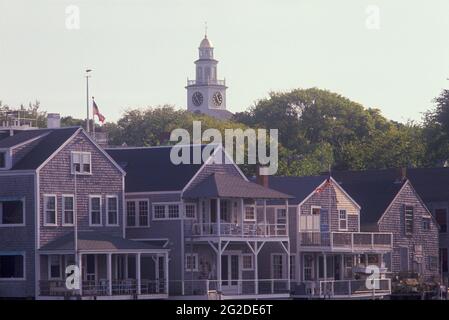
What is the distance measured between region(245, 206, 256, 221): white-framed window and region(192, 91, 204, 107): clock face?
380 ft

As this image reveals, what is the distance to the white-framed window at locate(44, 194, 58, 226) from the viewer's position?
226 feet


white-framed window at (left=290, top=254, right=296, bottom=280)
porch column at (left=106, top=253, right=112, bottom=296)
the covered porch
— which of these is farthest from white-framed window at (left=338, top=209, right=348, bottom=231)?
porch column at (left=106, top=253, right=112, bottom=296)

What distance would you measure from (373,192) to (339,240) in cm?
935

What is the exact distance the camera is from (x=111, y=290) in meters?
67.9

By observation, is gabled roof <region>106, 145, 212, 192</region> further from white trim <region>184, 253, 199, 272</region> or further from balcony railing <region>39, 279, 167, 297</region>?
balcony railing <region>39, 279, 167, 297</region>

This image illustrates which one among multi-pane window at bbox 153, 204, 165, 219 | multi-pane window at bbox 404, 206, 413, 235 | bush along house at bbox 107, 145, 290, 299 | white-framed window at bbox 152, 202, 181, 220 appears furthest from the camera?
multi-pane window at bbox 404, 206, 413, 235

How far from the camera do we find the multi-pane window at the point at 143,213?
245 ft

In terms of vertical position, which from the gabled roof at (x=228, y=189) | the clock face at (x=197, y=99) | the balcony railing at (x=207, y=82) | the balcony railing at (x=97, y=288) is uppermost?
the balcony railing at (x=207, y=82)

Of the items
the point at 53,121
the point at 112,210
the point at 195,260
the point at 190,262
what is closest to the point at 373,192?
the point at 195,260

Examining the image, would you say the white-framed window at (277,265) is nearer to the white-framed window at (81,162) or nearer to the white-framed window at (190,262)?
the white-framed window at (190,262)

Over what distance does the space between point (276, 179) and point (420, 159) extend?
4184 cm

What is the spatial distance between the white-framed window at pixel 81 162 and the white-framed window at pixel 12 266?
4.93 meters

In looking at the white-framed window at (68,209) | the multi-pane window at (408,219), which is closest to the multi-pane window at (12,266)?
the white-framed window at (68,209)
